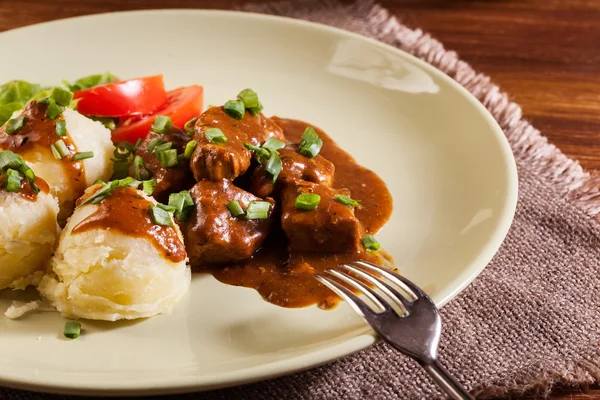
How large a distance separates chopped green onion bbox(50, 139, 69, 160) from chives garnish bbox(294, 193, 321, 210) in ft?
3.79

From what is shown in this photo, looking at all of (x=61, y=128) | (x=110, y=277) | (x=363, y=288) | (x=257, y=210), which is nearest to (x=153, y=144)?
(x=61, y=128)

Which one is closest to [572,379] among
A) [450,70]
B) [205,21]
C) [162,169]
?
[162,169]

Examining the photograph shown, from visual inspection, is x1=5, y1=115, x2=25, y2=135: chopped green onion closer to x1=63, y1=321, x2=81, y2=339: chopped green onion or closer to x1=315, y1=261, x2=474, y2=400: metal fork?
x1=63, y1=321, x2=81, y2=339: chopped green onion

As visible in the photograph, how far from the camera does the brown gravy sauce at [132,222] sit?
2.99 m

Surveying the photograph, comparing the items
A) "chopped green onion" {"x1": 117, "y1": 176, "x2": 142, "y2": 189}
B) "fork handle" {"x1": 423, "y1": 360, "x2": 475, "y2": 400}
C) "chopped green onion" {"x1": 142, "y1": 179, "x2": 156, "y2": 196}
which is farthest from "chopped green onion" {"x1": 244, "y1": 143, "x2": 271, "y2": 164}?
"fork handle" {"x1": 423, "y1": 360, "x2": 475, "y2": 400}

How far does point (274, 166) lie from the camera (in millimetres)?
3623

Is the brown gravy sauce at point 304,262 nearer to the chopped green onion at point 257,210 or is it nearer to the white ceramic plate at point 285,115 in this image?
the white ceramic plate at point 285,115

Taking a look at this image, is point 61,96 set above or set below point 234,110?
below

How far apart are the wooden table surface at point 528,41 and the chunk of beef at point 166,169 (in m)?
2.42

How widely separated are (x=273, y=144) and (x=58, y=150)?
1.08 metres

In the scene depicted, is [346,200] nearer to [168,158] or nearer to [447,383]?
[168,158]

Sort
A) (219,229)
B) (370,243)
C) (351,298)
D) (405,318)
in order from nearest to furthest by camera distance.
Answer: (405,318)
(351,298)
(219,229)
(370,243)

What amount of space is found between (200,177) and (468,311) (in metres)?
1.43

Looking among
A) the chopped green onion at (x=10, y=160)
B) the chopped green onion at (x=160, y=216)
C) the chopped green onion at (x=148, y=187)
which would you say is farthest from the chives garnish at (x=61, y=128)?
the chopped green onion at (x=160, y=216)
